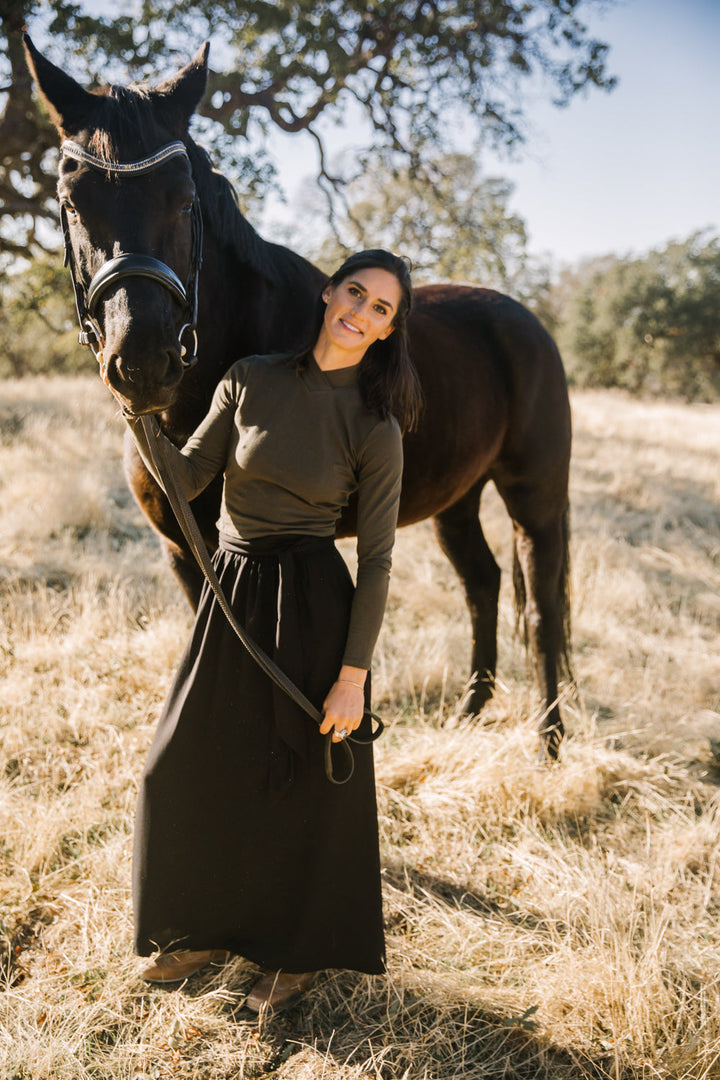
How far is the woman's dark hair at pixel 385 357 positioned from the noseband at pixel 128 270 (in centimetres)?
32

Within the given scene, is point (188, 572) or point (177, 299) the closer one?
point (177, 299)

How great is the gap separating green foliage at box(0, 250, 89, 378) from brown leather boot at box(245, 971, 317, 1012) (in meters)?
7.40

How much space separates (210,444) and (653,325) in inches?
1124

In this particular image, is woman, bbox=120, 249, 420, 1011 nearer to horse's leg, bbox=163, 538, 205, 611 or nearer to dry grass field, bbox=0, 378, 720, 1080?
dry grass field, bbox=0, 378, 720, 1080

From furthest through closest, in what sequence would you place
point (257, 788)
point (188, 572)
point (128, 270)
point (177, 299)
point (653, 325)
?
point (653, 325) → point (188, 572) → point (257, 788) → point (177, 299) → point (128, 270)

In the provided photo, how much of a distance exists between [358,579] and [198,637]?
0.50 m

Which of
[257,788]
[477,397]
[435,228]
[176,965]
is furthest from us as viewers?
[435,228]

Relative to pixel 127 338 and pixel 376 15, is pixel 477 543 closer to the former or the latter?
pixel 127 338

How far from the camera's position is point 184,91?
69.2 inches

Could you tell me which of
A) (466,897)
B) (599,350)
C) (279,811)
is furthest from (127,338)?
(599,350)

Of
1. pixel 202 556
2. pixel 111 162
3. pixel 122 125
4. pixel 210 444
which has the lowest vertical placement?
pixel 202 556

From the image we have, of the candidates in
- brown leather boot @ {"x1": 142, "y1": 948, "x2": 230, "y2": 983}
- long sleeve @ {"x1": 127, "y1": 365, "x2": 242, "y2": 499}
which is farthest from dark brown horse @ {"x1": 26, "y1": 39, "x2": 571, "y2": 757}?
brown leather boot @ {"x1": 142, "y1": 948, "x2": 230, "y2": 983}

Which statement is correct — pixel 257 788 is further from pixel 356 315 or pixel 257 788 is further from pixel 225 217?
pixel 225 217

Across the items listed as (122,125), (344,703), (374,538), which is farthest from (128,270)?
(344,703)
